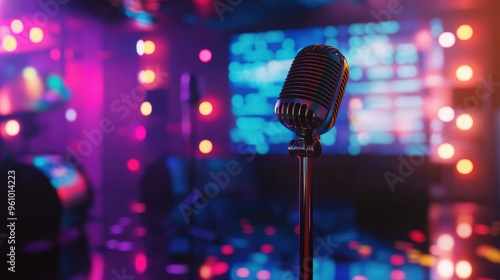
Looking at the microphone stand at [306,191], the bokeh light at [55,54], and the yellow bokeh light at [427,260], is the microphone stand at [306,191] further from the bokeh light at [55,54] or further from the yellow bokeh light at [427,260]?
the bokeh light at [55,54]

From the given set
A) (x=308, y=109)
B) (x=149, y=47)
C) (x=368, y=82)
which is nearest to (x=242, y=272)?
(x=308, y=109)

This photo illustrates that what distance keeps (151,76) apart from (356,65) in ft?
5.64

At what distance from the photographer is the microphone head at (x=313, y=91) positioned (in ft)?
2.98

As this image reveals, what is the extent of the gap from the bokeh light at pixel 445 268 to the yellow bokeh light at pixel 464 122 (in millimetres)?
1457

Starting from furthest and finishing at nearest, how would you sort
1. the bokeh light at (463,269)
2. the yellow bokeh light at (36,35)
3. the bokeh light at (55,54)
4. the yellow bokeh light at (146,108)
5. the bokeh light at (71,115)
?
1. the yellow bokeh light at (146,108)
2. the bokeh light at (71,115)
3. the bokeh light at (55,54)
4. the yellow bokeh light at (36,35)
5. the bokeh light at (463,269)

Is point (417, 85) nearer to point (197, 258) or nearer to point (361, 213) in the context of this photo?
point (361, 213)

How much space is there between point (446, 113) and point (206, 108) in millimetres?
1879

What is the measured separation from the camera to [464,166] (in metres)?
3.33

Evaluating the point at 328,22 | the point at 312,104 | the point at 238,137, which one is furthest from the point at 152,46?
the point at 312,104

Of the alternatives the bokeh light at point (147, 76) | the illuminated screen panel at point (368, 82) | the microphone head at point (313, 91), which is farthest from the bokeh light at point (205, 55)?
the microphone head at point (313, 91)

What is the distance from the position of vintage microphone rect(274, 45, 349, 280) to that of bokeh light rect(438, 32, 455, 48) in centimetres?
269

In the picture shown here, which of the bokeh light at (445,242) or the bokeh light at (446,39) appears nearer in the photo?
the bokeh light at (445,242)

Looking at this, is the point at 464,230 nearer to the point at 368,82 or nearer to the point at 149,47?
the point at 368,82

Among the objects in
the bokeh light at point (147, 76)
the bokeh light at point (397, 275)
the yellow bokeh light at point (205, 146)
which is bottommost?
the bokeh light at point (397, 275)
